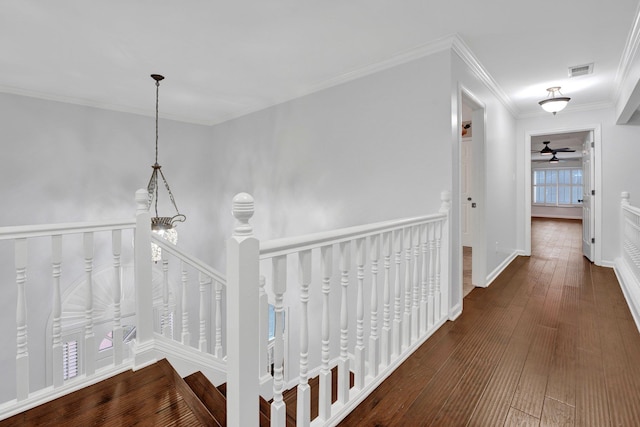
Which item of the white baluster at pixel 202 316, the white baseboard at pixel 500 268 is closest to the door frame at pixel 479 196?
the white baseboard at pixel 500 268

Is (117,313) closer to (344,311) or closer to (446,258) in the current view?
(344,311)

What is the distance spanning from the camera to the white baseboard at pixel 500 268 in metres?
3.56

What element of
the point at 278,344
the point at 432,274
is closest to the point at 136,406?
the point at 278,344

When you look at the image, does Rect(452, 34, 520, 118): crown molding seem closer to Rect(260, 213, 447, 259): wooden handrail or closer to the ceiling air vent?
the ceiling air vent

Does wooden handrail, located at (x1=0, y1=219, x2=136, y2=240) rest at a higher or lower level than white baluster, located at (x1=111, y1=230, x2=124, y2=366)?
higher

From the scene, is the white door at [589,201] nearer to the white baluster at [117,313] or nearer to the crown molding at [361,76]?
the crown molding at [361,76]

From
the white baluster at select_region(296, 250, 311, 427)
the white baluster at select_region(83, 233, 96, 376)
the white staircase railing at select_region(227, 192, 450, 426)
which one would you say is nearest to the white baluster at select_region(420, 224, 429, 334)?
the white staircase railing at select_region(227, 192, 450, 426)

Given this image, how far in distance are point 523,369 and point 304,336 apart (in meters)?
1.51

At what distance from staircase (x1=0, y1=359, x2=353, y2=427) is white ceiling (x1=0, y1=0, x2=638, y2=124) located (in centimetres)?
241

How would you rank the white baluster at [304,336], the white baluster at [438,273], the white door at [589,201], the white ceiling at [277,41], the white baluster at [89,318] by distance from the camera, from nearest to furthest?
the white baluster at [304,336] < the white baluster at [89,318] < the white ceiling at [277,41] < the white baluster at [438,273] < the white door at [589,201]

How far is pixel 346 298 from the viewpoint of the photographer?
139 centimetres

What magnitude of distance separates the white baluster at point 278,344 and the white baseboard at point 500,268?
307cm

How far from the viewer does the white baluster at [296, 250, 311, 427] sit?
1.16 meters

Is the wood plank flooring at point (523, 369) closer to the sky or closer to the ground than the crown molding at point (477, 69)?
closer to the ground
